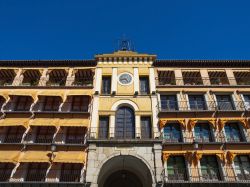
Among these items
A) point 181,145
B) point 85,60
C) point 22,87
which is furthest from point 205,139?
point 22,87

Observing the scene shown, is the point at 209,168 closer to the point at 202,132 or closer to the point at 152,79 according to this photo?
the point at 202,132

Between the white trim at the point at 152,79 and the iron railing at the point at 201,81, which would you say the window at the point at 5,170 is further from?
the iron railing at the point at 201,81

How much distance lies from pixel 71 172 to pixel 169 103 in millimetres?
11818

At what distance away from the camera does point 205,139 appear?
25.0 meters

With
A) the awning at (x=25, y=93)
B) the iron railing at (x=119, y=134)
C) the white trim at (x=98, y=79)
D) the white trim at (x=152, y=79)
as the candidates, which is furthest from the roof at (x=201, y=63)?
the awning at (x=25, y=93)

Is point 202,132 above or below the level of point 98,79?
below

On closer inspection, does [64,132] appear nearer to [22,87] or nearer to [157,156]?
[22,87]

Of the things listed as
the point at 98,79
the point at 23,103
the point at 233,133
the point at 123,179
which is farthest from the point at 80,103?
the point at 233,133

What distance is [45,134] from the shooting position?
25.4m

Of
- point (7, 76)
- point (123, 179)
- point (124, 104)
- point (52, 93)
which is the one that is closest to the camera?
point (123, 179)

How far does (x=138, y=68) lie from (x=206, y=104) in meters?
8.30

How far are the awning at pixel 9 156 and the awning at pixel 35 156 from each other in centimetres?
43

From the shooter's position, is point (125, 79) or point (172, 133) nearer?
point (172, 133)

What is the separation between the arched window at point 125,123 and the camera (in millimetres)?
25062
